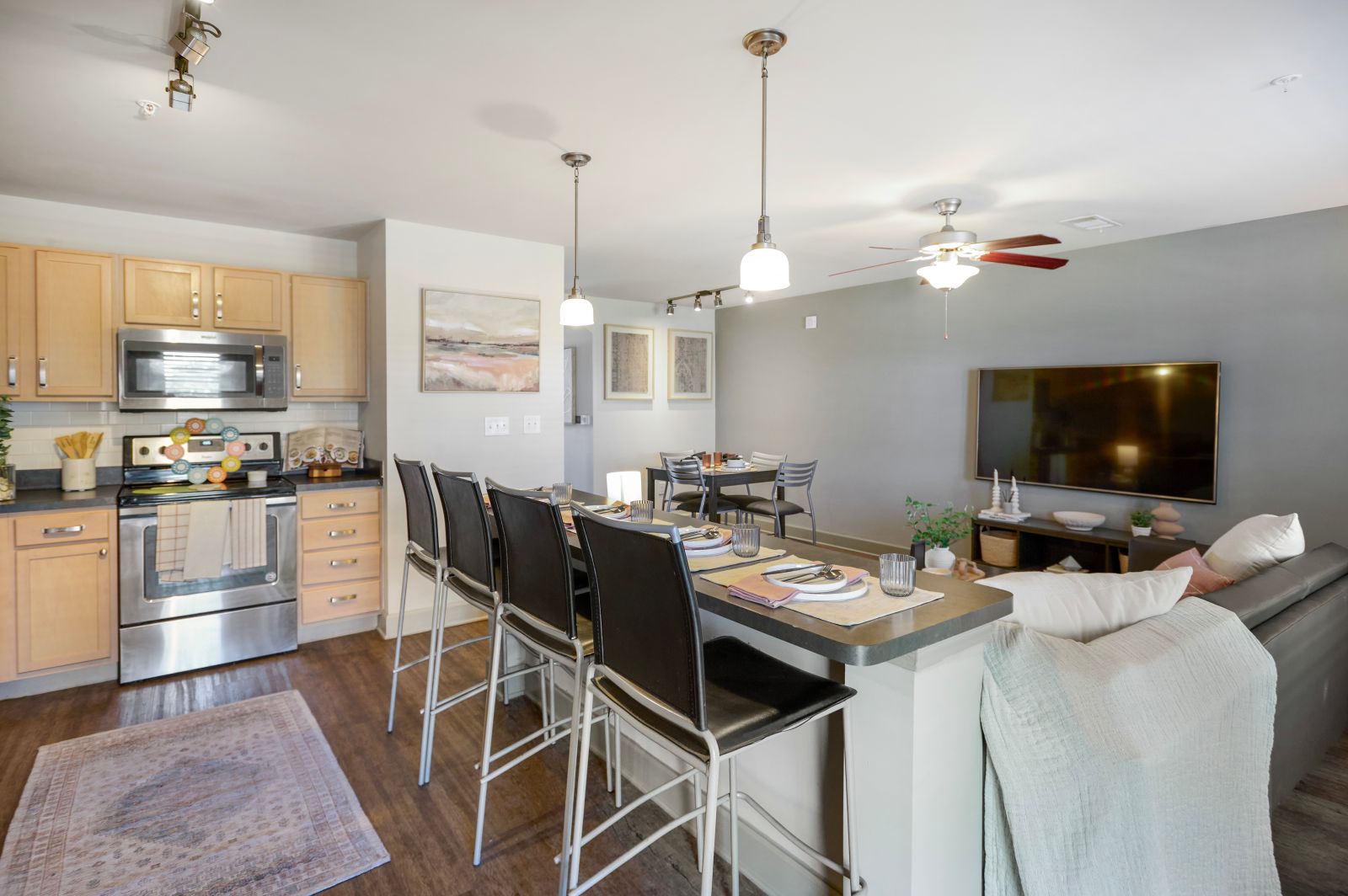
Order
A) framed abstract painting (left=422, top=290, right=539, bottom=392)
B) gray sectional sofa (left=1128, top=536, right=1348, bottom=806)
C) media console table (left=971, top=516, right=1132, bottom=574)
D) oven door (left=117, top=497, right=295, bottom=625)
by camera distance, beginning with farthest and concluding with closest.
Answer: media console table (left=971, top=516, right=1132, bottom=574)
framed abstract painting (left=422, top=290, right=539, bottom=392)
oven door (left=117, top=497, right=295, bottom=625)
gray sectional sofa (left=1128, top=536, right=1348, bottom=806)

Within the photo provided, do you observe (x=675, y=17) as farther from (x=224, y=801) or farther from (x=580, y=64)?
(x=224, y=801)

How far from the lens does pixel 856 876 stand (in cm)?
155

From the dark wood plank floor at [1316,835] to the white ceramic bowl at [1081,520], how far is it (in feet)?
6.67

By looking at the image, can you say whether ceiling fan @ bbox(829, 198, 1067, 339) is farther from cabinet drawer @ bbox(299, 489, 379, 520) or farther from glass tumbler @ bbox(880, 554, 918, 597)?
cabinet drawer @ bbox(299, 489, 379, 520)

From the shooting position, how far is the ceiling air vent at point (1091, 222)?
3.93 m

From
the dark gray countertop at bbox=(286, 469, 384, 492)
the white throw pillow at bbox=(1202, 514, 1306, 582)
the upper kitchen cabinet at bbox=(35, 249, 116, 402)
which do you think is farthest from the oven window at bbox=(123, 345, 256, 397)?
the white throw pillow at bbox=(1202, 514, 1306, 582)

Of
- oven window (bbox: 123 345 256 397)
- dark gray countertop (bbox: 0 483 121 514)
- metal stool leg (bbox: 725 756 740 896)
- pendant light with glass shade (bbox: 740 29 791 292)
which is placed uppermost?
Answer: pendant light with glass shade (bbox: 740 29 791 292)

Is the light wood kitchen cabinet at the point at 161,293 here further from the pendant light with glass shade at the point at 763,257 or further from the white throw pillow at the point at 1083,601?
the white throw pillow at the point at 1083,601

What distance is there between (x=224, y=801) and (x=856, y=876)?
210 cm

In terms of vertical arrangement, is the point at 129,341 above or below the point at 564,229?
below

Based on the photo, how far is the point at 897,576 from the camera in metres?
1.63

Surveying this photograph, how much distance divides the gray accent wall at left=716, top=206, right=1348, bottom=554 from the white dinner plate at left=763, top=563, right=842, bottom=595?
11.8 ft

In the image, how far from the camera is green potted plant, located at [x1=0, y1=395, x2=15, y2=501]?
3.19 metres

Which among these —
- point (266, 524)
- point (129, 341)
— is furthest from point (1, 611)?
point (129, 341)
